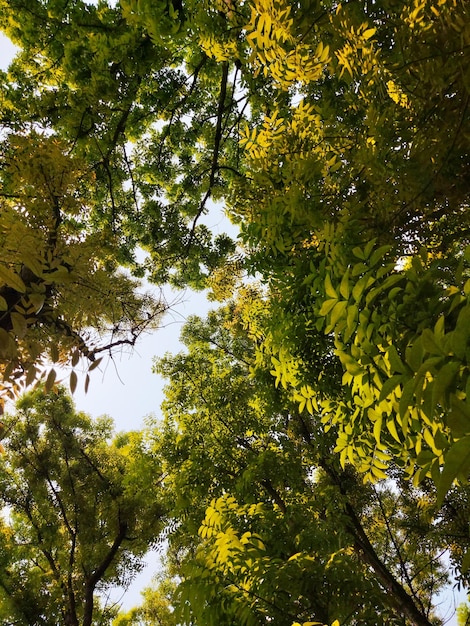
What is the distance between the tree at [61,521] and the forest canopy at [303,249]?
4.61 m

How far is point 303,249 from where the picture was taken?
6.84ft

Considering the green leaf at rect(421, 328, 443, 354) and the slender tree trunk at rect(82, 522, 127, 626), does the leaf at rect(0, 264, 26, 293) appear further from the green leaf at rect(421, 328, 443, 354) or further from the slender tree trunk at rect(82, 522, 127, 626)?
the slender tree trunk at rect(82, 522, 127, 626)

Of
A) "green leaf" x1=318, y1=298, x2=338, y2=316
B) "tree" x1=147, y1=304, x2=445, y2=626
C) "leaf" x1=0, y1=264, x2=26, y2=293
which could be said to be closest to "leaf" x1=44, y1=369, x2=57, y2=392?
"leaf" x1=0, y1=264, x2=26, y2=293

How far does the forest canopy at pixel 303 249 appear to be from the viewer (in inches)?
40.0

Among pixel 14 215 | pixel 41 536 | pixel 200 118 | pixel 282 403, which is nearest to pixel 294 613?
pixel 282 403

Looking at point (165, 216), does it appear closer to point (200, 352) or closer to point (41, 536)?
point (200, 352)

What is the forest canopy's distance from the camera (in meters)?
1.02

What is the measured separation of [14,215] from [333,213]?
200 centimetres

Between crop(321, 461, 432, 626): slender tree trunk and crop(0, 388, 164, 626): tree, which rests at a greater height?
crop(0, 388, 164, 626): tree

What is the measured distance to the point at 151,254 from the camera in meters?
6.50

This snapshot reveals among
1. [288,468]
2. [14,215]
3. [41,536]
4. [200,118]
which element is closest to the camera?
[14,215]

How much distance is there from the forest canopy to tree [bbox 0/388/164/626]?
4.61m

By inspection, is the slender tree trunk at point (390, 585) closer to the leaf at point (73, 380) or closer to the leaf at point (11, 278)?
the leaf at point (73, 380)

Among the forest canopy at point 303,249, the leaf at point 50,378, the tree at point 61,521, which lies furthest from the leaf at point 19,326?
the tree at point 61,521
